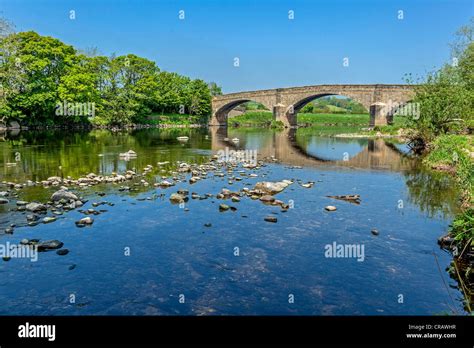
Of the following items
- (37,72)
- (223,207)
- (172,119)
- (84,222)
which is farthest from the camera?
(172,119)

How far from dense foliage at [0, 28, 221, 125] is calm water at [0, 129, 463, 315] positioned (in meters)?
37.7

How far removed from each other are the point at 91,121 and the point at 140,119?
44.6 feet

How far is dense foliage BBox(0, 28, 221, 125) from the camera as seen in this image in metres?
52.2

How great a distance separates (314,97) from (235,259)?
77355mm

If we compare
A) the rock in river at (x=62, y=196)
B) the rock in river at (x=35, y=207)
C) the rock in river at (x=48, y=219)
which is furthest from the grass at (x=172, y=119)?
the rock in river at (x=48, y=219)

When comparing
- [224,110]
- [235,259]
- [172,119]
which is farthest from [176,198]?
[224,110]

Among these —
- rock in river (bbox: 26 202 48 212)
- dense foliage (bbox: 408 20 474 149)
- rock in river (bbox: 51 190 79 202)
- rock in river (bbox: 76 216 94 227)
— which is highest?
dense foliage (bbox: 408 20 474 149)

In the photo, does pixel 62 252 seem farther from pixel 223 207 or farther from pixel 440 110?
pixel 440 110

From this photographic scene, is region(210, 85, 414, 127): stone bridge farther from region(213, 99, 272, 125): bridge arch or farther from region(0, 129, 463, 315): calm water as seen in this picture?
region(0, 129, 463, 315): calm water

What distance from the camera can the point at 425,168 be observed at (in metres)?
25.4

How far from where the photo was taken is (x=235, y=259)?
9812 mm

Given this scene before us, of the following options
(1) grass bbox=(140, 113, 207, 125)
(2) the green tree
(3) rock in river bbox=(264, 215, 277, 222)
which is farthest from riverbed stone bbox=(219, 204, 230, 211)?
(1) grass bbox=(140, 113, 207, 125)
